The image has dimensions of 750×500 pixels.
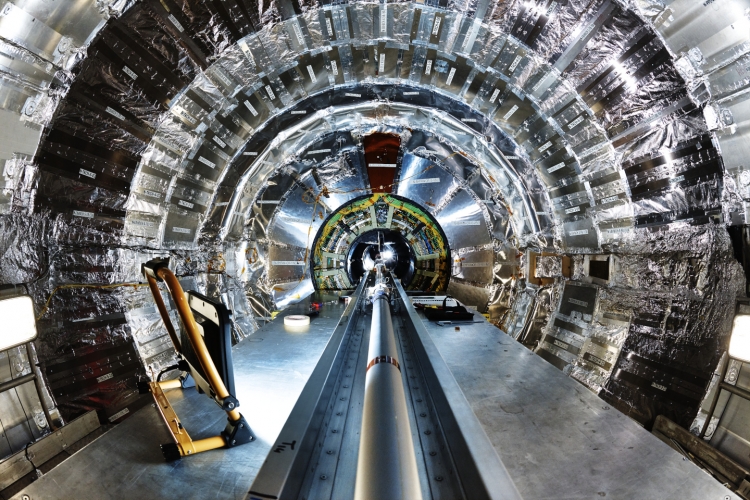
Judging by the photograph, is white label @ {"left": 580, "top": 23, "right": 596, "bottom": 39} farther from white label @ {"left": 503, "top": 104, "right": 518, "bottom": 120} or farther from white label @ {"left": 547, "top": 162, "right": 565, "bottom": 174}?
white label @ {"left": 547, "top": 162, "right": 565, "bottom": 174}

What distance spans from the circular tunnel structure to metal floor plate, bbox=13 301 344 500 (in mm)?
1498

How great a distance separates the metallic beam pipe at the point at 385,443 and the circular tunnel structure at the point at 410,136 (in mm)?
2317

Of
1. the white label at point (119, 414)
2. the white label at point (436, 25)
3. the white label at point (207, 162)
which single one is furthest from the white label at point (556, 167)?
the white label at point (119, 414)

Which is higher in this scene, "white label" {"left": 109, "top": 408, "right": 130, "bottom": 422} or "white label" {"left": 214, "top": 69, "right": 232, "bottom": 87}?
"white label" {"left": 214, "top": 69, "right": 232, "bottom": 87}

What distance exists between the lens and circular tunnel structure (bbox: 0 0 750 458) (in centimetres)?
251

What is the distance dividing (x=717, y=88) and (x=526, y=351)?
213cm

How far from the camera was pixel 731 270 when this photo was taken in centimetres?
257

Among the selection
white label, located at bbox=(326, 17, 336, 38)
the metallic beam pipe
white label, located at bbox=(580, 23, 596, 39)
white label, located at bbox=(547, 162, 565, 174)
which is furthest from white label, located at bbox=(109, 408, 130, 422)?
white label, located at bbox=(580, 23, 596, 39)

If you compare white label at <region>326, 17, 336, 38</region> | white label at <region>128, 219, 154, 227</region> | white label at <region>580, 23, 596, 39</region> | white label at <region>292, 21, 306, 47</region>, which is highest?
white label at <region>326, 17, 336, 38</region>

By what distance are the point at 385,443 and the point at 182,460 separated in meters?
0.85

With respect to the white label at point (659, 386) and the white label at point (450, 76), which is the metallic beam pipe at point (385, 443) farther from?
the white label at point (450, 76)

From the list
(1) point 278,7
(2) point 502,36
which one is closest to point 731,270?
(2) point 502,36

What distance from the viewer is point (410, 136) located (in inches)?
184

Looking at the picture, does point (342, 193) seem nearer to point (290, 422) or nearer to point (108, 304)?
point (108, 304)
